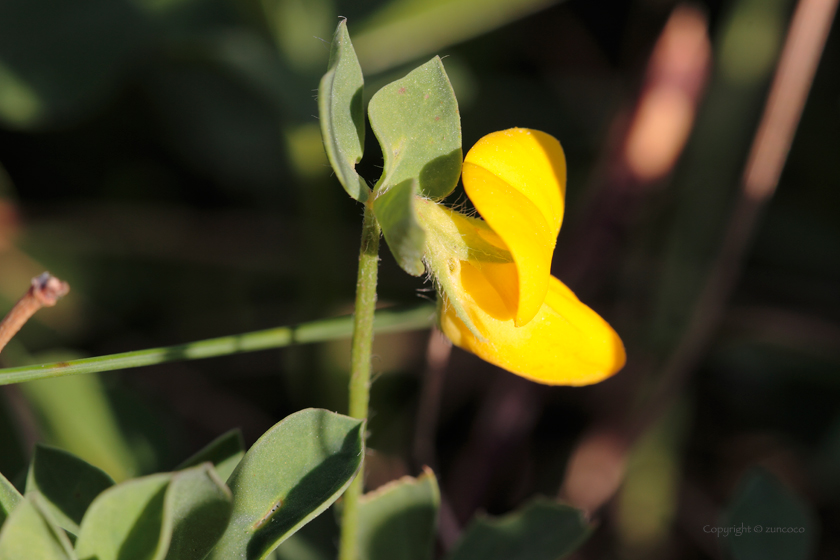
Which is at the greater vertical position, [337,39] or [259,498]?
[337,39]

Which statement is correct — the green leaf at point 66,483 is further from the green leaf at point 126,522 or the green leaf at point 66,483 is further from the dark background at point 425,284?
the dark background at point 425,284

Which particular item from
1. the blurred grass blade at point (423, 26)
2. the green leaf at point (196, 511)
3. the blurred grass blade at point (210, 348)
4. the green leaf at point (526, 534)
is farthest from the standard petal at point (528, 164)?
the blurred grass blade at point (423, 26)

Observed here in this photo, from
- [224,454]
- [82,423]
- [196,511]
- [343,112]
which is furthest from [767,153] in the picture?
[82,423]

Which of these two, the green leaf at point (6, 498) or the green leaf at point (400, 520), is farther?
the green leaf at point (400, 520)

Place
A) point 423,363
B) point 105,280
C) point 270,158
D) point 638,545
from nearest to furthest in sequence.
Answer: point 638,545, point 423,363, point 105,280, point 270,158

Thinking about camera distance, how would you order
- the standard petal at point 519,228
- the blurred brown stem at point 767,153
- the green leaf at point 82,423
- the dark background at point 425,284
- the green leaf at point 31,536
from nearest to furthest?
1. the green leaf at point 31,536
2. the standard petal at point 519,228
3. the green leaf at point 82,423
4. the blurred brown stem at point 767,153
5. the dark background at point 425,284

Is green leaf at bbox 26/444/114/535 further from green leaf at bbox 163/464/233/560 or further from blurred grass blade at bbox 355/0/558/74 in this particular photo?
blurred grass blade at bbox 355/0/558/74

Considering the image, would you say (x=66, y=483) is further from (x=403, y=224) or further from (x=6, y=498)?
(x=403, y=224)

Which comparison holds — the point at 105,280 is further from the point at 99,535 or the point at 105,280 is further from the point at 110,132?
the point at 99,535

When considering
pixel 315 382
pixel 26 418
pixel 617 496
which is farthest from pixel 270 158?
pixel 617 496
